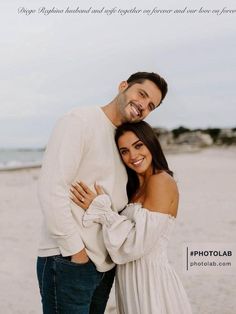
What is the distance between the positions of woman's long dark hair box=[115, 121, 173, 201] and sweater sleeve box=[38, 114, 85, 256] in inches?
6.8

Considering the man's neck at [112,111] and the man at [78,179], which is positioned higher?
the man's neck at [112,111]

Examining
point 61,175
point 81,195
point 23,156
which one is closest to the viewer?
point 61,175

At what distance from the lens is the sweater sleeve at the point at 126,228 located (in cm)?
152

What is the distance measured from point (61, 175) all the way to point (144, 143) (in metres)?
0.32

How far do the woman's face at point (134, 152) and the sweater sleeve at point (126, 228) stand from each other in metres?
0.14

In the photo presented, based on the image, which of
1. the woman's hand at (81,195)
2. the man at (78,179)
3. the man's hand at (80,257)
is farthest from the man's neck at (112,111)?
the man's hand at (80,257)

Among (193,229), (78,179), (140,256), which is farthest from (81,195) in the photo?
(193,229)

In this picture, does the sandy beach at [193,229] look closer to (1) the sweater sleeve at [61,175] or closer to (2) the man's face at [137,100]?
(2) the man's face at [137,100]

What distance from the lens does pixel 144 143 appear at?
1.56 m

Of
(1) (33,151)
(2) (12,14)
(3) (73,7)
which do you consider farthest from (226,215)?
(2) (12,14)

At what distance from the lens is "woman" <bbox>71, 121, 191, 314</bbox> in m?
1.52

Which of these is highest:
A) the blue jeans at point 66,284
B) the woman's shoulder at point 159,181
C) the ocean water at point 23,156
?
the ocean water at point 23,156

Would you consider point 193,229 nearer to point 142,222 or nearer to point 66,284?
point 142,222

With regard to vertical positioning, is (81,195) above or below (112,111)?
below
